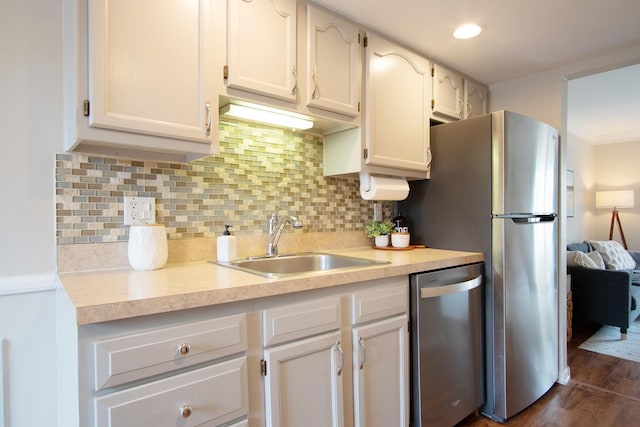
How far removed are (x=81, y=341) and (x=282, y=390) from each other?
0.64 metres

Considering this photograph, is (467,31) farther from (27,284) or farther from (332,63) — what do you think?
(27,284)

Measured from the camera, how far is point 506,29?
6.29 ft

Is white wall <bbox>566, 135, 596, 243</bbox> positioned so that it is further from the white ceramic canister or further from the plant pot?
the white ceramic canister

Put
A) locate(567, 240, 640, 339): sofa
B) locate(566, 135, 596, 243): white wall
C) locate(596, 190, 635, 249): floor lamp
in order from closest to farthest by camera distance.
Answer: locate(567, 240, 640, 339): sofa
locate(566, 135, 596, 243): white wall
locate(596, 190, 635, 249): floor lamp

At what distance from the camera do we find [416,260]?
5.55 feet

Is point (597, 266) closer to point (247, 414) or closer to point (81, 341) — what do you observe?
point (247, 414)

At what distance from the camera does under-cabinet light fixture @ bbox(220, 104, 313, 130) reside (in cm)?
155

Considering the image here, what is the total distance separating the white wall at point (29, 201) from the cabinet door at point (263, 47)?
0.64 m

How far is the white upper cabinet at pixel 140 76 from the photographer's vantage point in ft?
3.60

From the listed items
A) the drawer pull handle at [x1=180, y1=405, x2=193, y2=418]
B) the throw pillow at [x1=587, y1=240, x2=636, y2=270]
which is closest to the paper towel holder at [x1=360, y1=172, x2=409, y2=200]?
the drawer pull handle at [x1=180, y1=405, x2=193, y2=418]

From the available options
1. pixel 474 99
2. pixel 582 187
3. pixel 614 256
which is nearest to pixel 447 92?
pixel 474 99

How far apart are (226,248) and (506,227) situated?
4.77ft

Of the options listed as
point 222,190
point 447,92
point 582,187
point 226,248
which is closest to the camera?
point 226,248

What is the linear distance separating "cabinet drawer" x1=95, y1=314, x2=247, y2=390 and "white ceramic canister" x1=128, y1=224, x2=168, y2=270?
1.59 feet
